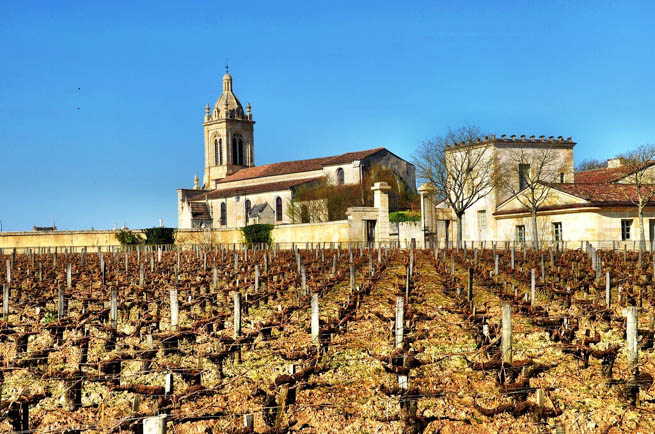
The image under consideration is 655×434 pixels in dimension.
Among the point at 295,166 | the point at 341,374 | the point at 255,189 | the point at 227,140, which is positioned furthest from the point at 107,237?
the point at 341,374

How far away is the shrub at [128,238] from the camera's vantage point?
1893 inches

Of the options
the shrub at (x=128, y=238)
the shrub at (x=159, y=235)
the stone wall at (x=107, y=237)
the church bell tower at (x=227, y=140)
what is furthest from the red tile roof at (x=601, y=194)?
the church bell tower at (x=227, y=140)

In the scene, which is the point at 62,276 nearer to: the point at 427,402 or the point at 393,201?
the point at 427,402

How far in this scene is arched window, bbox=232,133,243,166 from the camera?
85.3 meters

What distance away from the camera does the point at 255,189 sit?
69938 mm

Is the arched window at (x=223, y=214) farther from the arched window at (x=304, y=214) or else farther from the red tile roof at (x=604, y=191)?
the red tile roof at (x=604, y=191)

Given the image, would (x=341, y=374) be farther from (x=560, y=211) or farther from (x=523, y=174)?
(x=523, y=174)

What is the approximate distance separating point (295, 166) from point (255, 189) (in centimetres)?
490

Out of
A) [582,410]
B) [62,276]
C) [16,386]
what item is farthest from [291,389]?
[62,276]

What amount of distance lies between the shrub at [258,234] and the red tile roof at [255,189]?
16.7 metres

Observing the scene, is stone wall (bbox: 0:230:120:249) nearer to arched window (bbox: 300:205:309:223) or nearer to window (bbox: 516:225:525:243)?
arched window (bbox: 300:205:309:223)

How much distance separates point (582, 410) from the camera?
782 cm

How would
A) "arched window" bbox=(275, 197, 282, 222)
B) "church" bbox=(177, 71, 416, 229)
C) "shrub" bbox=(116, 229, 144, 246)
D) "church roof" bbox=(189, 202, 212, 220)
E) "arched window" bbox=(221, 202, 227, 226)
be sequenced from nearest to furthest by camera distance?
"shrub" bbox=(116, 229, 144, 246) < "church" bbox=(177, 71, 416, 229) < "arched window" bbox=(275, 197, 282, 222) < "arched window" bbox=(221, 202, 227, 226) < "church roof" bbox=(189, 202, 212, 220)

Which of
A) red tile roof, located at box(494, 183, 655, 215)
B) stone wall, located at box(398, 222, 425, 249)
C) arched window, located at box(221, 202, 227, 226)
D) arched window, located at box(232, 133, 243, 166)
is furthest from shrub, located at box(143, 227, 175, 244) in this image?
arched window, located at box(232, 133, 243, 166)
